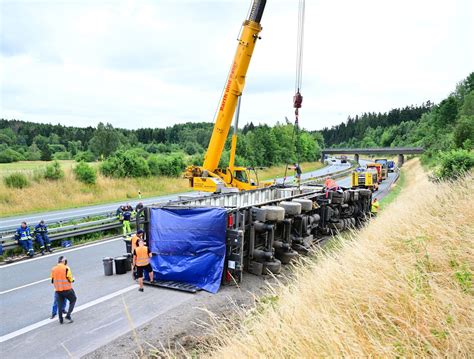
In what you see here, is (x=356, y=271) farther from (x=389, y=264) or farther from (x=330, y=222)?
(x=330, y=222)

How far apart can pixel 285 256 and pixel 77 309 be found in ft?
18.1

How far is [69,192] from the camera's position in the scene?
25.1 metres

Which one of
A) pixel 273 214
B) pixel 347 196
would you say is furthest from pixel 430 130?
pixel 273 214

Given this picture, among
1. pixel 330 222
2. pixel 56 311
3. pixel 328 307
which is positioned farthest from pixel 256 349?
pixel 330 222

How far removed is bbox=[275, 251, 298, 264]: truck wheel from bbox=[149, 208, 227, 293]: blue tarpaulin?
95.4 inches

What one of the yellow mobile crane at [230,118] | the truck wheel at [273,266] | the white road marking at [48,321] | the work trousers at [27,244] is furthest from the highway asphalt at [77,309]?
the yellow mobile crane at [230,118]

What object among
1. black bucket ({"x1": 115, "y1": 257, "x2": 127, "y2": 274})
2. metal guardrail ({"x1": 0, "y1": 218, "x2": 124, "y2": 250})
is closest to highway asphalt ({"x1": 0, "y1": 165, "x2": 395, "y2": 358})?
black bucket ({"x1": 115, "y1": 257, "x2": 127, "y2": 274})

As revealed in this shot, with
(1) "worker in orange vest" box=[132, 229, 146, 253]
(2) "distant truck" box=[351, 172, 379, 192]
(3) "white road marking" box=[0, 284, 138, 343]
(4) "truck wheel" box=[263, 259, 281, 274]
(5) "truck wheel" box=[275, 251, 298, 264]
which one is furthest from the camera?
(2) "distant truck" box=[351, 172, 379, 192]

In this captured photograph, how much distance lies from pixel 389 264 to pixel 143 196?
26893 mm

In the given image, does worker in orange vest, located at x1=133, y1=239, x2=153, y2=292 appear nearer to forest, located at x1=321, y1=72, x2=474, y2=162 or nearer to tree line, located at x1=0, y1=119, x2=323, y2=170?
tree line, located at x1=0, y1=119, x2=323, y2=170

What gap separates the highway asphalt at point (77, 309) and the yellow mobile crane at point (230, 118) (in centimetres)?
571

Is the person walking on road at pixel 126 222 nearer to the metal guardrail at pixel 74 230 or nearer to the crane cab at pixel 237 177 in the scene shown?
the metal guardrail at pixel 74 230

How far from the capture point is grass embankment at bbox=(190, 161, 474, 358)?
2613mm

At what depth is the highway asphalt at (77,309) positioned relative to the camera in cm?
620
